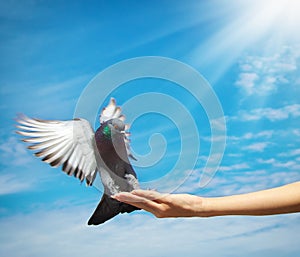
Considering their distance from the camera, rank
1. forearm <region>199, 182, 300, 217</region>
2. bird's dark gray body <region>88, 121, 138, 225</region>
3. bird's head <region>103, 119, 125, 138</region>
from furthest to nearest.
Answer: bird's head <region>103, 119, 125, 138</region>
bird's dark gray body <region>88, 121, 138, 225</region>
forearm <region>199, 182, 300, 217</region>

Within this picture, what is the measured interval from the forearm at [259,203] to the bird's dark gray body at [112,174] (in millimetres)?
919

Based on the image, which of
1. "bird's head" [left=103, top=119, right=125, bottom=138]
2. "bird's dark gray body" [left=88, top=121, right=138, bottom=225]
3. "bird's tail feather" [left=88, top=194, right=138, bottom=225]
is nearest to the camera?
"bird's dark gray body" [left=88, top=121, right=138, bottom=225]

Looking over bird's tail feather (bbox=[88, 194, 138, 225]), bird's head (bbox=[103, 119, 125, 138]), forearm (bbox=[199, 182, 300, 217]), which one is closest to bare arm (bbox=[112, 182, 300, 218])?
forearm (bbox=[199, 182, 300, 217])

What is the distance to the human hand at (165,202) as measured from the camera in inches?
82.6

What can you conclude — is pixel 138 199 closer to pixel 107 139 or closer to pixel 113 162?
pixel 113 162

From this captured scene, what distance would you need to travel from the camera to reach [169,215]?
7.20 ft

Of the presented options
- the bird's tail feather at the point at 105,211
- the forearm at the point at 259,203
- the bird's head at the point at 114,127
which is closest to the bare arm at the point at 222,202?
the forearm at the point at 259,203

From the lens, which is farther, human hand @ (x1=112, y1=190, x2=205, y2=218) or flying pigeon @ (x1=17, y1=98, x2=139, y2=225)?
flying pigeon @ (x1=17, y1=98, x2=139, y2=225)

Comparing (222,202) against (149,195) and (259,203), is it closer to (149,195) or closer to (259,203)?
(259,203)

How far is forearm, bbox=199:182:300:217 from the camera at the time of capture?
2.04m

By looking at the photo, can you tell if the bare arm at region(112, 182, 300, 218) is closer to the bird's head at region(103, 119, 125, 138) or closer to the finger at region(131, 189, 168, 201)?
the finger at region(131, 189, 168, 201)

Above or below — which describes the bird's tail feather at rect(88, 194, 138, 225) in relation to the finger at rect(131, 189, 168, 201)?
above

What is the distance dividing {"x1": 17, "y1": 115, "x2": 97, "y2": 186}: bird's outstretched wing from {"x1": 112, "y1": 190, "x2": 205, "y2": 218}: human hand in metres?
1.17

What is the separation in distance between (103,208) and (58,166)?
1.70 ft
